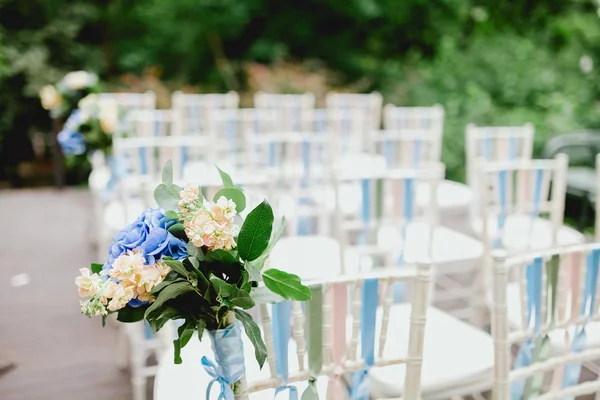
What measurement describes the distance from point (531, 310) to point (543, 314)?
1.4 inches

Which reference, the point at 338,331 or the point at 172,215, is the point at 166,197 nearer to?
the point at 172,215

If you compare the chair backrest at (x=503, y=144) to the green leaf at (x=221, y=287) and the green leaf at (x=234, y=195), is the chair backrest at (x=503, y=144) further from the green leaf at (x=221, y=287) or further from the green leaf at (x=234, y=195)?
the green leaf at (x=221, y=287)

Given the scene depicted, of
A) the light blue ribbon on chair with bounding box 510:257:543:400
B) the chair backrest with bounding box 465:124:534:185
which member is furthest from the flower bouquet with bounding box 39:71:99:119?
the light blue ribbon on chair with bounding box 510:257:543:400

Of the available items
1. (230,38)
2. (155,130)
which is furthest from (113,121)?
(230,38)

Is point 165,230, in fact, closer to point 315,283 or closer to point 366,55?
point 315,283

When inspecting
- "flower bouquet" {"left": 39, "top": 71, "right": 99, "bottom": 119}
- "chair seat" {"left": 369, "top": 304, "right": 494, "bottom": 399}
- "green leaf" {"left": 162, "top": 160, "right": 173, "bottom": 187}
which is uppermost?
"flower bouquet" {"left": 39, "top": 71, "right": 99, "bottom": 119}

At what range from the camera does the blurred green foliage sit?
18.9ft

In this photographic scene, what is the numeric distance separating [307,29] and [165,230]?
244 inches

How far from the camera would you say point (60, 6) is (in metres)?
6.13

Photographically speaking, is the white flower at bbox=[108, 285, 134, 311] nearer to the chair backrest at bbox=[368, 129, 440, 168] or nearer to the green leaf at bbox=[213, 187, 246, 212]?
the green leaf at bbox=[213, 187, 246, 212]

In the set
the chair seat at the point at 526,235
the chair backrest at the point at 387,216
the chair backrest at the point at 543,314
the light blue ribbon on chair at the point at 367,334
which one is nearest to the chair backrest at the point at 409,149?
the chair seat at the point at 526,235

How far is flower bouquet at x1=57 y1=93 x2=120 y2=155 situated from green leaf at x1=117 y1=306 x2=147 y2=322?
204cm

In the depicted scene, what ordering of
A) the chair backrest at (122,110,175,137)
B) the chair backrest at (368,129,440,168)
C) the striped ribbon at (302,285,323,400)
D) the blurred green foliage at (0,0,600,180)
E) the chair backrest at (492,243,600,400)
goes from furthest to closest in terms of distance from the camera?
the blurred green foliage at (0,0,600,180) → the chair backrest at (122,110,175,137) → the chair backrest at (368,129,440,168) → the chair backrest at (492,243,600,400) → the striped ribbon at (302,285,323,400)

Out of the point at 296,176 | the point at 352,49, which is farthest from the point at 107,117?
the point at 352,49
